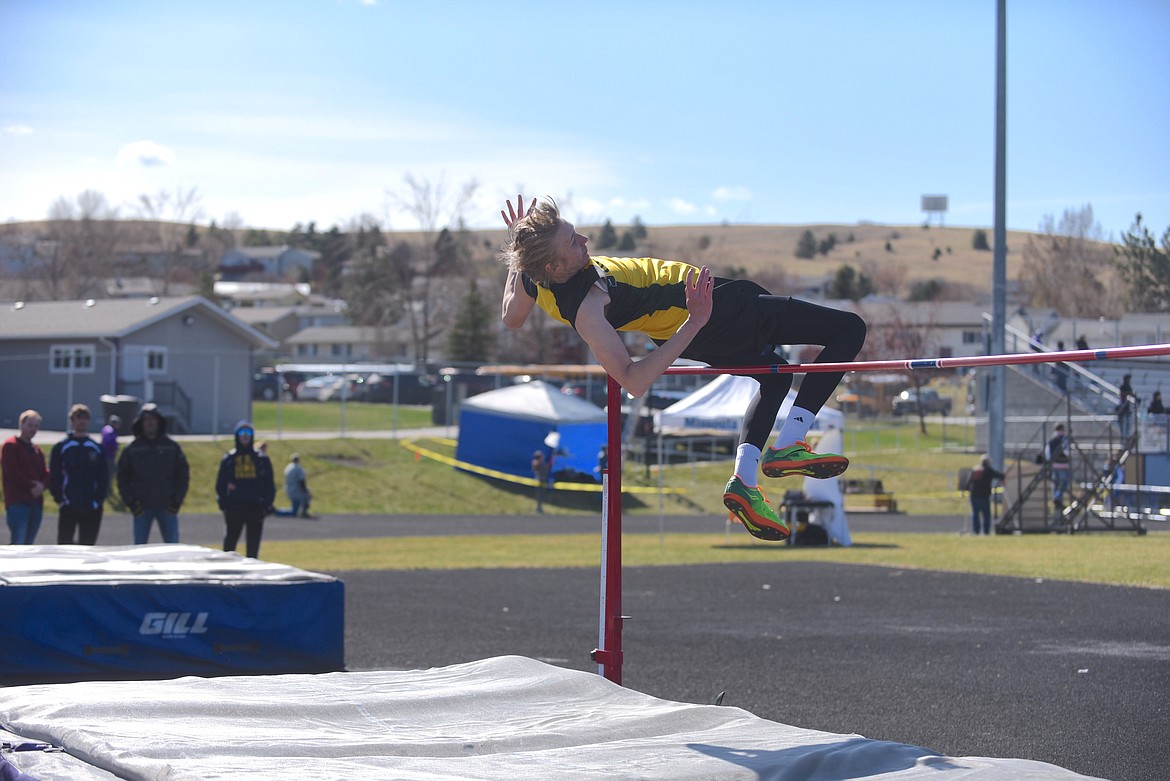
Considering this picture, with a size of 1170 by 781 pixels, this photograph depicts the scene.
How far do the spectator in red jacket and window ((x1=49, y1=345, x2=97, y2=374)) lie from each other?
21960mm

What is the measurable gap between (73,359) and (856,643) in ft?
94.0

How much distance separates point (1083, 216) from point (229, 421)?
30.7 m

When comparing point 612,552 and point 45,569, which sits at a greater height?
point 612,552

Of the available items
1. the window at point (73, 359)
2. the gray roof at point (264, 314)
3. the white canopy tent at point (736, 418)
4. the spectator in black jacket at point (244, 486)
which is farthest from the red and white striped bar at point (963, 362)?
the gray roof at point (264, 314)

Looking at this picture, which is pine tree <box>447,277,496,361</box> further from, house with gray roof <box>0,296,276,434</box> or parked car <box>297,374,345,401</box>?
house with gray roof <box>0,296,276,434</box>

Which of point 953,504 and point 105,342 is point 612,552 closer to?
point 953,504

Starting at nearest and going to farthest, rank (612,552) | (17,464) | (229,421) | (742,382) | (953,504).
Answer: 1. (612,552)
2. (17,464)
3. (742,382)
4. (953,504)
5. (229,421)

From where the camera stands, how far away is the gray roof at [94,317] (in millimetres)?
34156

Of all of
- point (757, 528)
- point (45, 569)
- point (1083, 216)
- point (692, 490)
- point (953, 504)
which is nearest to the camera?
point (757, 528)

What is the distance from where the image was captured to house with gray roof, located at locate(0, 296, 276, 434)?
32812mm

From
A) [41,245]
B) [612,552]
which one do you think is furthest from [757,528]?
[41,245]

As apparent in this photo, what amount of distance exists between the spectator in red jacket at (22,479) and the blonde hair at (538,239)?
8.63m

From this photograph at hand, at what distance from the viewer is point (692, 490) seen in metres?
32.9

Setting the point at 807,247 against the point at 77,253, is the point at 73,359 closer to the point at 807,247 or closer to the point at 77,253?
the point at 77,253
